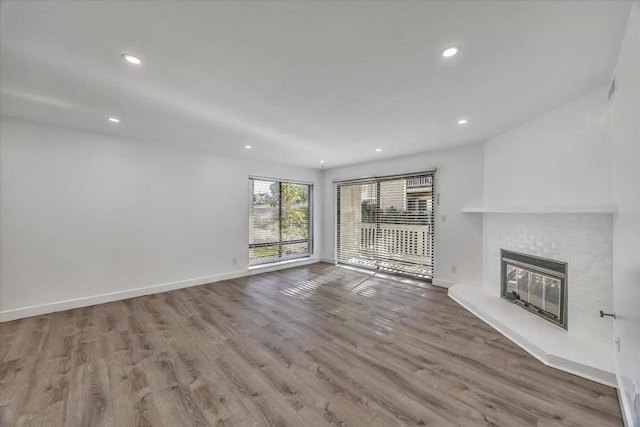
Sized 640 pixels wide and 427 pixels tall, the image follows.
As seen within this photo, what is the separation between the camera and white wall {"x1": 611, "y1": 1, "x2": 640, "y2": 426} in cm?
139

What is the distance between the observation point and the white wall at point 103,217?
315cm

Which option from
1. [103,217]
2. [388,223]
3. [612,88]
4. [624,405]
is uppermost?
[612,88]

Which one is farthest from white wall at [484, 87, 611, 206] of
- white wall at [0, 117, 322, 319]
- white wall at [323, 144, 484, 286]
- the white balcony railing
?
white wall at [0, 117, 322, 319]

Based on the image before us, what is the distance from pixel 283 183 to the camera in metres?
6.02

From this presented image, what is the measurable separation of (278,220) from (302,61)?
4386 millimetres

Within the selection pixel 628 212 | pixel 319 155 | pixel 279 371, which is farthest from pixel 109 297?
pixel 628 212

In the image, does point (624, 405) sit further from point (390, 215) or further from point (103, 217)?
point (103, 217)

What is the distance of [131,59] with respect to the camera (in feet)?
6.02

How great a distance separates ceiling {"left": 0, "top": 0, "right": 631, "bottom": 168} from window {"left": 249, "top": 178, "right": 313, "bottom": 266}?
250 centimetres

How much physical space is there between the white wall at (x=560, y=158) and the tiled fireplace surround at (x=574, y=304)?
217 millimetres

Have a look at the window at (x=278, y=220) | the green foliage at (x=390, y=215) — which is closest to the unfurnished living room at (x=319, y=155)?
the green foliage at (x=390, y=215)

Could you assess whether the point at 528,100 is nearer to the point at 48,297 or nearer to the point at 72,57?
the point at 72,57

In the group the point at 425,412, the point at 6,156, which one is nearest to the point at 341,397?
the point at 425,412

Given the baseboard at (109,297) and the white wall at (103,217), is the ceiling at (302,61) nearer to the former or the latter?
the white wall at (103,217)
